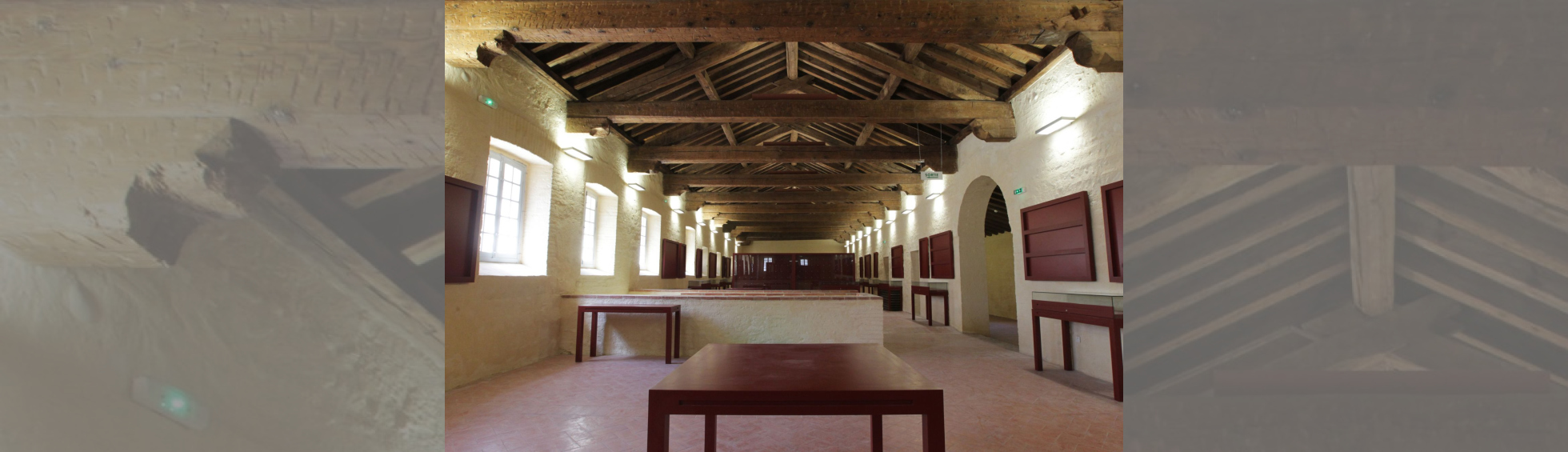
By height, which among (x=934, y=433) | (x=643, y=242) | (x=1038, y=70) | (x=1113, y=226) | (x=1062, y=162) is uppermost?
(x=1038, y=70)

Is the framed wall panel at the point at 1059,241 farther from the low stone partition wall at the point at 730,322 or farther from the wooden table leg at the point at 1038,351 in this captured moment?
the low stone partition wall at the point at 730,322

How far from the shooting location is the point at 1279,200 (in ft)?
3.08

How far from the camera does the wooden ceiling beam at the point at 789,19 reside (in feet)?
12.6

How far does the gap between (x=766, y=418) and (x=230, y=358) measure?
293cm

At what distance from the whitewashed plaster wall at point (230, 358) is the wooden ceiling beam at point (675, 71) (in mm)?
5823

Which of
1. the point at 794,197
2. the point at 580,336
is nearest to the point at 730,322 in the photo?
the point at 580,336

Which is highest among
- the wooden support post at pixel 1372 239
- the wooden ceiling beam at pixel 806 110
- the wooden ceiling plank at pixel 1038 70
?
the wooden ceiling plank at pixel 1038 70

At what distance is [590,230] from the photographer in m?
8.02

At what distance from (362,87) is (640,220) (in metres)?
8.94

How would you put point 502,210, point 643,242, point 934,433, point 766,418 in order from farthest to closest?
point 643,242 → point 502,210 → point 766,418 → point 934,433

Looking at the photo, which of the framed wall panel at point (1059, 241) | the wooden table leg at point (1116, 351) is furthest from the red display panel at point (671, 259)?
the wooden table leg at point (1116, 351)

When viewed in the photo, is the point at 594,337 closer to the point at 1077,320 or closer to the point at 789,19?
the point at 789,19

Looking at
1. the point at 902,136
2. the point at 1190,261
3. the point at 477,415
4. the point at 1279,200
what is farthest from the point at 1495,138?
the point at 902,136

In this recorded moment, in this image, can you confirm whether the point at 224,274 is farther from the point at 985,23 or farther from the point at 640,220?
the point at 640,220
